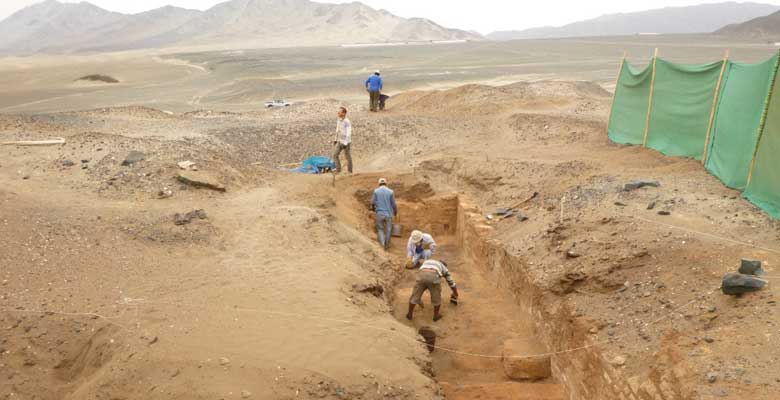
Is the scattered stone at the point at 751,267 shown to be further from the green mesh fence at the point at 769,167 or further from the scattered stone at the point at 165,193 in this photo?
→ the scattered stone at the point at 165,193

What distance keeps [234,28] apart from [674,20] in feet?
388

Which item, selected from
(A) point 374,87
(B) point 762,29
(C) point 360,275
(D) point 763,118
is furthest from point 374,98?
(B) point 762,29

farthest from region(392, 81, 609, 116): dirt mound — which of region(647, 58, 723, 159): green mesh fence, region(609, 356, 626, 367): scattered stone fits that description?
region(609, 356, 626, 367): scattered stone

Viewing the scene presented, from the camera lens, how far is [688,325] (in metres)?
5.22

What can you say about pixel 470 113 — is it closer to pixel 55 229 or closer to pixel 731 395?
pixel 55 229

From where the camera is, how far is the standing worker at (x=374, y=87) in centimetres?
1791

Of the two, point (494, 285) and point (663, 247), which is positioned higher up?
point (663, 247)

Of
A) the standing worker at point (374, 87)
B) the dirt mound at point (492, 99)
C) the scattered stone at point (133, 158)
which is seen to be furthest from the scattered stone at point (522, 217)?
the standing worker at point (374, 87)

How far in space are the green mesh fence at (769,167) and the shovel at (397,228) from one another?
20.2ft

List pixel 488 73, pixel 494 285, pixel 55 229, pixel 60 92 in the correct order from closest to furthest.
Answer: pixel 55 229
pixel 494 285
pixel 60 92
pixel 488 73

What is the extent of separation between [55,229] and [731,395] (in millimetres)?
7656

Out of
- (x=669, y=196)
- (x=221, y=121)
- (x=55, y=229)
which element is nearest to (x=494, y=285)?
(x=669, y=196)

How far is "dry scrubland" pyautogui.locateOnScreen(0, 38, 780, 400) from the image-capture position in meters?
5.08

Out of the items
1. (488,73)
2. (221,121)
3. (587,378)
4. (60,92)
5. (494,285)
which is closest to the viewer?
(587,378)
